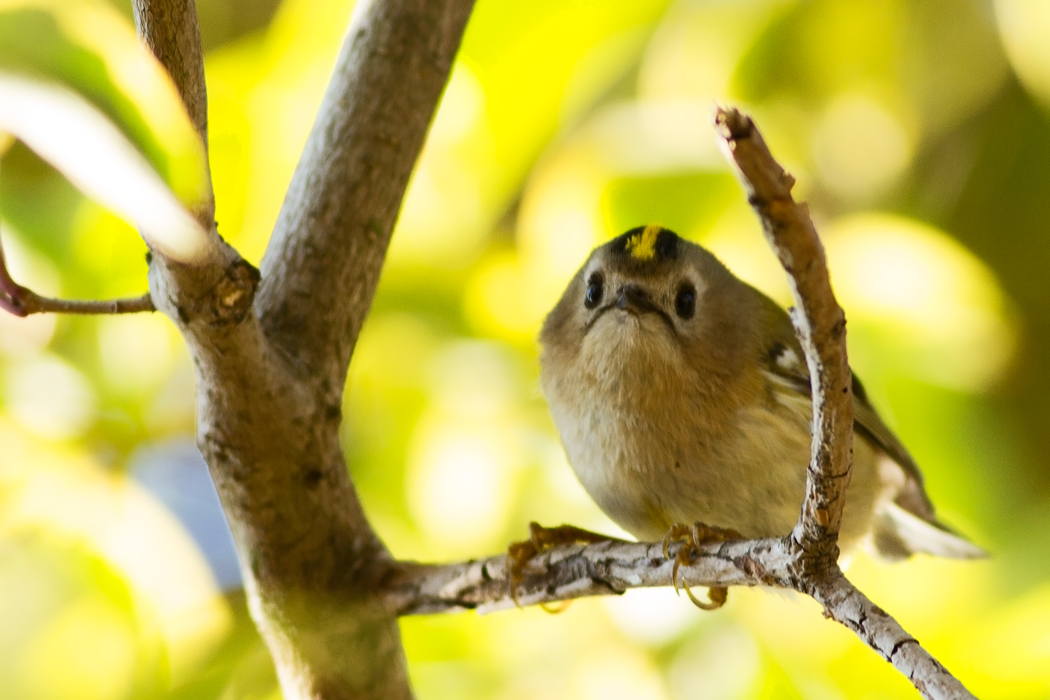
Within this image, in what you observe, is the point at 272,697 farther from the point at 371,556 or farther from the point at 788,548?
the point at 788,548

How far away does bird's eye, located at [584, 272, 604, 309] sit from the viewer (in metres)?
1.24

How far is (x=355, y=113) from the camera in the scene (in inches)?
41.7

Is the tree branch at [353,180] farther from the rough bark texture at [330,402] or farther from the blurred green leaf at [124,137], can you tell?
the blurred green leaf at [124,137]

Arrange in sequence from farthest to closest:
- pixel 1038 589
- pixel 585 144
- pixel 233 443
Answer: pixel 585 144
pixel 1038 589
pixel 233 443

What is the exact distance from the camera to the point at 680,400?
1.09 m

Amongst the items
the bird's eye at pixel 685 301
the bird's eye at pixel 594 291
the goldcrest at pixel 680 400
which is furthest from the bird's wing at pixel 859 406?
the bird's eye at pixel 594 291

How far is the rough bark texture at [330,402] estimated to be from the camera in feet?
2.57

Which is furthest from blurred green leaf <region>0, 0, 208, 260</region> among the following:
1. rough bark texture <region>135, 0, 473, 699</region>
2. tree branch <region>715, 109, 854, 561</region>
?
tree branch <region>715, 109, 854, 561</region>

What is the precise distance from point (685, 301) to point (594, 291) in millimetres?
118

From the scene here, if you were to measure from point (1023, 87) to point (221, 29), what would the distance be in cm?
152

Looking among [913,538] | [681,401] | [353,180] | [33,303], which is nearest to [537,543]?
[681,401]

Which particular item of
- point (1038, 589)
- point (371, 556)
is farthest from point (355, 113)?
point (1038, 589)

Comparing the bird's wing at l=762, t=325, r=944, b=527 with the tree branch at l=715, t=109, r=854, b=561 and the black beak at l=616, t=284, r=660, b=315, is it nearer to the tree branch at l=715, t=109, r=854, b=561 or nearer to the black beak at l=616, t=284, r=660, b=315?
the black beak at l=616, t=284, r=660, b=315

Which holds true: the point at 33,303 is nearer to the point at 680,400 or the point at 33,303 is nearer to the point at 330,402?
the point at 330,402
